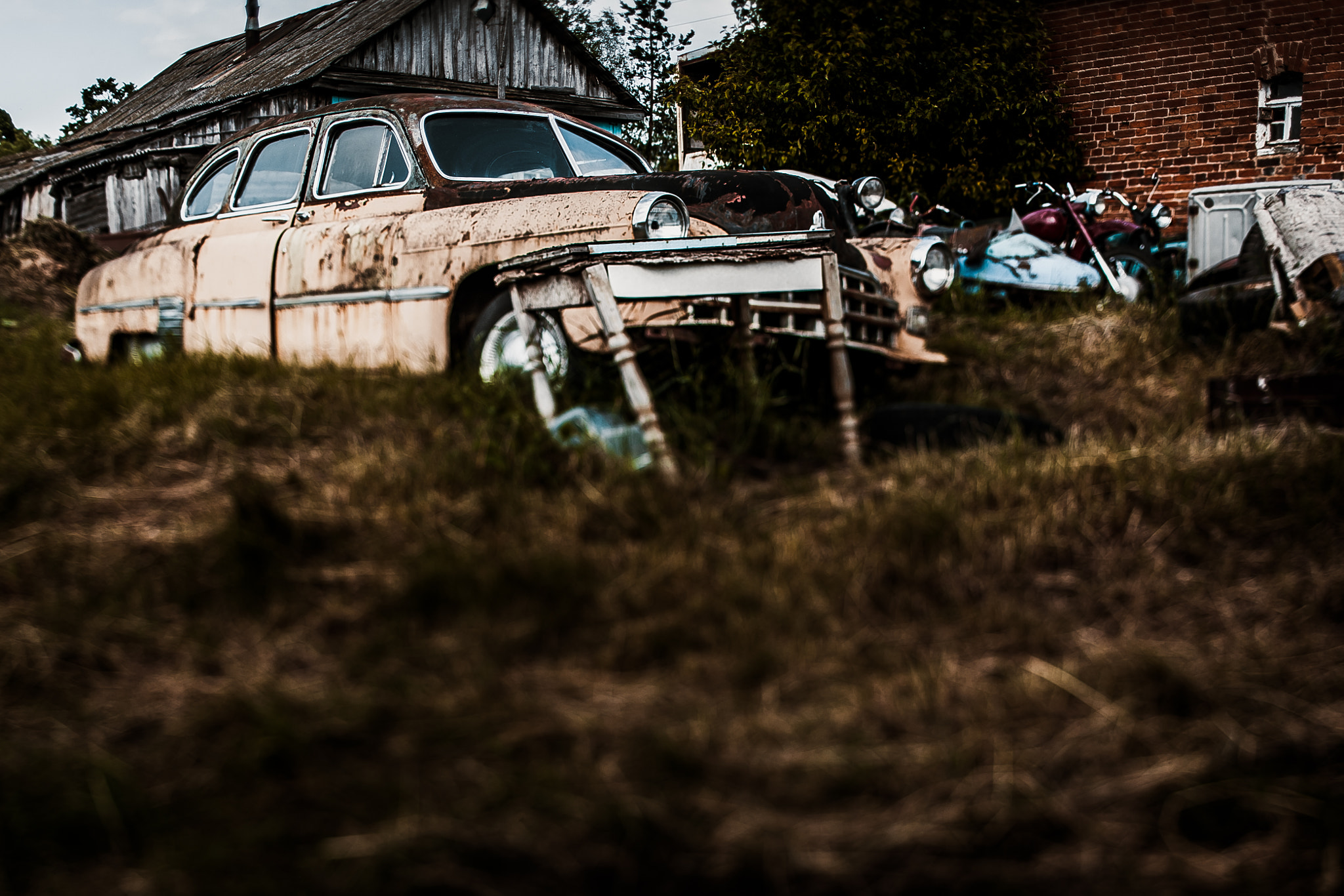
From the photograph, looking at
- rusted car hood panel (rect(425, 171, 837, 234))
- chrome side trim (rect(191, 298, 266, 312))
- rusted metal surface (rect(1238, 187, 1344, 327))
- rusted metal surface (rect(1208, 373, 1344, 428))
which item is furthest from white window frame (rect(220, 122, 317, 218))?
rusted metal surface (rect(1238, 187, 1344, 327))

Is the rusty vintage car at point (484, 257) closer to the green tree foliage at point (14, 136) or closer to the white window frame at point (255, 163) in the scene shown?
the white window frame at point (255, 163)

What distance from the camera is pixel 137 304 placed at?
5.78 meters

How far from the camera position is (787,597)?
2607mm

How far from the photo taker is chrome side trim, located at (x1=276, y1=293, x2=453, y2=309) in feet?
14.8

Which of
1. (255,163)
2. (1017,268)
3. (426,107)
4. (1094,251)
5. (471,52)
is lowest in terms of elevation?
(1017,268)

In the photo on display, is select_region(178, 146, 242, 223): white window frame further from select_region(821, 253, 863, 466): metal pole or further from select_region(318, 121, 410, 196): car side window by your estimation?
select_region(821, 253, 863, 466): metal pole

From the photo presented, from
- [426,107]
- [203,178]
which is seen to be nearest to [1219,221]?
[426,107]

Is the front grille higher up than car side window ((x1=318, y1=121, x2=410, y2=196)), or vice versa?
car side window ((x1=318, y1=121, x2=410, y2=196))

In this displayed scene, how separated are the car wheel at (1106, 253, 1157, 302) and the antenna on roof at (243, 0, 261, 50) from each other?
66.8 ft

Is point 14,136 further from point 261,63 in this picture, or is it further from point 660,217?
point 660,217

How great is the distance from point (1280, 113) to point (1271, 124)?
0.15 m

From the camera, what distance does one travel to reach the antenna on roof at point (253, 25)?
22.2 metres

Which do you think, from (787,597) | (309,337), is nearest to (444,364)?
(309,337)

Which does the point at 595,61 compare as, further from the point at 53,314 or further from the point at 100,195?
the point at 53,314
